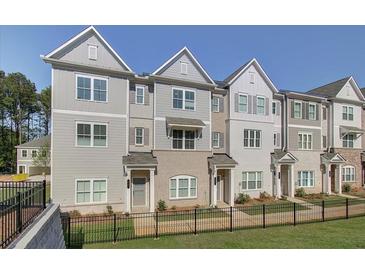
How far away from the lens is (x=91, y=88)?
521 inches

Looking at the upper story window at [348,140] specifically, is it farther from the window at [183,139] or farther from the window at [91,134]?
the window at [91,134]

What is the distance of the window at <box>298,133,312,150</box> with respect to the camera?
20178mm

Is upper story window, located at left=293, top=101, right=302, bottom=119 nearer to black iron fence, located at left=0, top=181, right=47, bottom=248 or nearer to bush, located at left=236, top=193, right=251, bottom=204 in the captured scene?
bush, located at left=236, top=193, right=251, bottom=204

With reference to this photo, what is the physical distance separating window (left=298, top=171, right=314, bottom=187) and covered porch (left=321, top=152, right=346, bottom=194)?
147cm

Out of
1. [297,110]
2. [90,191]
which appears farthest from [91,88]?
[297,110]

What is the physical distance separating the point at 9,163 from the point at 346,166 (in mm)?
46213

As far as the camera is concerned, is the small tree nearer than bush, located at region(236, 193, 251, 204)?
No

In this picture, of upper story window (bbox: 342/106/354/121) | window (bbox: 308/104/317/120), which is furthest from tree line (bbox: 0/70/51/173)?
upper story window (bbox: 342/106/354/121)

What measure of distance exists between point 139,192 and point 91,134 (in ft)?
16.3

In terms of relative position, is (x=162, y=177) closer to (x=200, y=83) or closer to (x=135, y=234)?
(x=135, y=234)

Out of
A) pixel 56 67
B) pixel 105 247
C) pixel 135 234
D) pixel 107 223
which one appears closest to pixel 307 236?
pixel 135 234

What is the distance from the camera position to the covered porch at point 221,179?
1552 cm

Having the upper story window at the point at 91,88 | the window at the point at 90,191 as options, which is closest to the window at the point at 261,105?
the upper story window at the point at 91,88

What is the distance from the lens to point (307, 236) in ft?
30.1
